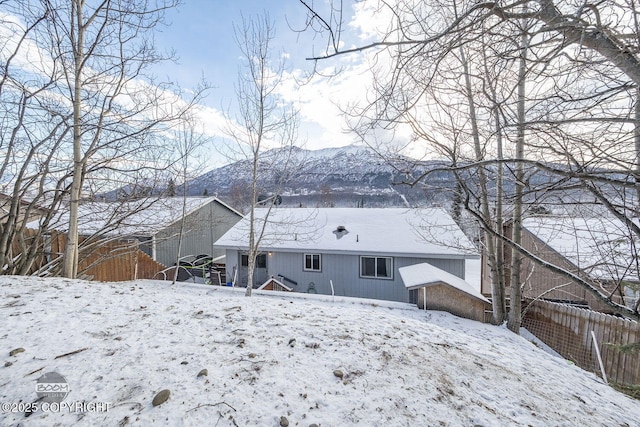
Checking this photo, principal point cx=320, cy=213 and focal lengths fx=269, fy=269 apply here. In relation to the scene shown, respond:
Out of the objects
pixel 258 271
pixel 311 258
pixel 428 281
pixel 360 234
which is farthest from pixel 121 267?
pixel 428 281

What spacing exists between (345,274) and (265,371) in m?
8.40

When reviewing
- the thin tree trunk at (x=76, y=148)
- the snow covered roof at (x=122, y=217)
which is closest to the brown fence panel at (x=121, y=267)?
the snow covered roof at (x=122, y=217)

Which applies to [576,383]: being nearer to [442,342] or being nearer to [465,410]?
[442,342]

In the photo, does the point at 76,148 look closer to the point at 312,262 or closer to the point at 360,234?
the point at 312,262

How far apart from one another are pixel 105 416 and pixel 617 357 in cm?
747

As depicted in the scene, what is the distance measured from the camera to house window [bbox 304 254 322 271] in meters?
10.8

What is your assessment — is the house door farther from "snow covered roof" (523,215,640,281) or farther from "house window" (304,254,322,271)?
"snow covered roof" (523,215,640,281)

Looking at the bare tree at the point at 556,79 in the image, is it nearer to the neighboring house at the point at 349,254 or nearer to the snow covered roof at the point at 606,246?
the snow covered roof at the point at 606,246

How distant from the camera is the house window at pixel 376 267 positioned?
32.8 feet

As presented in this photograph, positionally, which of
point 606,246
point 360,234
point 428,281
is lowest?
point 428,281

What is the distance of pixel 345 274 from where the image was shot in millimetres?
10328

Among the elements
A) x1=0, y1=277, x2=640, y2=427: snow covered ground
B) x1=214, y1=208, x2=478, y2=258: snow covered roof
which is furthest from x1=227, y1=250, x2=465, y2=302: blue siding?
x1=0, y1=277, x2=640, y2=427: snow covered ground

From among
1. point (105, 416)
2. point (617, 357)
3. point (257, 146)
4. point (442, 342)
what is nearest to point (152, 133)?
point (257, 146)

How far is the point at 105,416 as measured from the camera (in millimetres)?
1569
